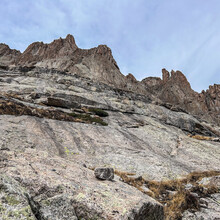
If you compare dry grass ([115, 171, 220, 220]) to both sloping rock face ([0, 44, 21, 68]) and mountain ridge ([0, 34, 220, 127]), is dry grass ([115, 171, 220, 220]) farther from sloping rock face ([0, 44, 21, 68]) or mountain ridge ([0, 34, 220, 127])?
sloping rock face ([0, 44, 21, 68])

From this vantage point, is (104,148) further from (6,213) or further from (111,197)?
(6,213)

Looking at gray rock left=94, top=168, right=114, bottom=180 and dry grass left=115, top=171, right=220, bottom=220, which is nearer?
gray rock left=94, top=168, right=114, bottom=180

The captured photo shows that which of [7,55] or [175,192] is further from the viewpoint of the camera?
[7,55]

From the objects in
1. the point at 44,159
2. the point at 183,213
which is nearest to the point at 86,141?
the point at 44,159

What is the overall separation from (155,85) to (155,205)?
134083 mm

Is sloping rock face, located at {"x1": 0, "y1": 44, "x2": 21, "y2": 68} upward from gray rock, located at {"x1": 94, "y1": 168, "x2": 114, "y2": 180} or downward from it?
upward

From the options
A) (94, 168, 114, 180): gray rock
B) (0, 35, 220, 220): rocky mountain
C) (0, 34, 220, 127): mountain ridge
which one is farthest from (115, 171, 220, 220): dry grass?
(0, 34, 220, 127): mountain ridge

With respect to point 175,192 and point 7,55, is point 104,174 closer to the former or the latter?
point 175,192

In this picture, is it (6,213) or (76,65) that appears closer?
(6,213)

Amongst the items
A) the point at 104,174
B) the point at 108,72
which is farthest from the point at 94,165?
the point at 108,72

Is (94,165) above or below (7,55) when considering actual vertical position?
below

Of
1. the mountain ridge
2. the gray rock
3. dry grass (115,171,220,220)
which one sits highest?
the mountain ridge

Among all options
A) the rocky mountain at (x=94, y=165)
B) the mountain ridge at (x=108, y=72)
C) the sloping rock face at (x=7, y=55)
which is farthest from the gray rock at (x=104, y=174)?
the sloping rock face at (x=7, y=55)

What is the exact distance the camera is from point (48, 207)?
14.9ft
